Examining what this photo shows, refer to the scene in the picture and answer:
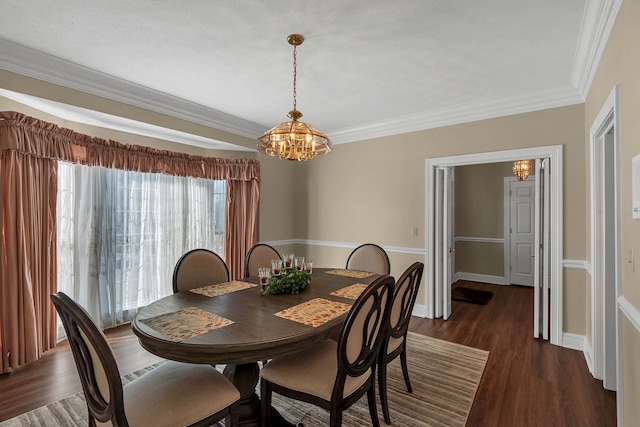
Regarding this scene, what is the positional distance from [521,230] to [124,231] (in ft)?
20.5

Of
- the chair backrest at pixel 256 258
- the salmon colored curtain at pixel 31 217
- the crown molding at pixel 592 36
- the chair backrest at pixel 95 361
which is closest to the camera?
the chair backrest at pixel 95 361

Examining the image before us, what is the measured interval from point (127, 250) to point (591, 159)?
4.75 metres

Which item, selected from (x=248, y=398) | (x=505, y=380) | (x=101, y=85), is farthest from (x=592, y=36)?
(x=101, y=85)

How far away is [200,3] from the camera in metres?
1.82

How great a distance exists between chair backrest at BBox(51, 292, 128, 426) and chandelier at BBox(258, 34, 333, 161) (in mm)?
1583

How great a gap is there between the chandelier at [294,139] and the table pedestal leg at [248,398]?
156 centimetres

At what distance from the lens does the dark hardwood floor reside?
2.00 m

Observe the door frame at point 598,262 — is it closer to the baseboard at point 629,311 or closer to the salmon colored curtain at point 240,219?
the baseboard at point 629,311

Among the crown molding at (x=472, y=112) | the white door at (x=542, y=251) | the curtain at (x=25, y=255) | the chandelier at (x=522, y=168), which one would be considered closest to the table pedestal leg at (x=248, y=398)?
the curtain at (x=25, y=255)

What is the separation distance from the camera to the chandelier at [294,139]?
7.41 ft

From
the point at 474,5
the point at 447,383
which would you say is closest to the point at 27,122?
the point at 474,5

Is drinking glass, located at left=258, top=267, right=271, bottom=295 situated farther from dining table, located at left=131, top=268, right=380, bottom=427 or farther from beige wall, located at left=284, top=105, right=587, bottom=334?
beige wall, located at left=284, top=105, right=587, bottom=334

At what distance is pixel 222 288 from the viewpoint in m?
2.36

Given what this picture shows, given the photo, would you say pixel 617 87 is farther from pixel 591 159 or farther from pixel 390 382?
pixel 390 382
